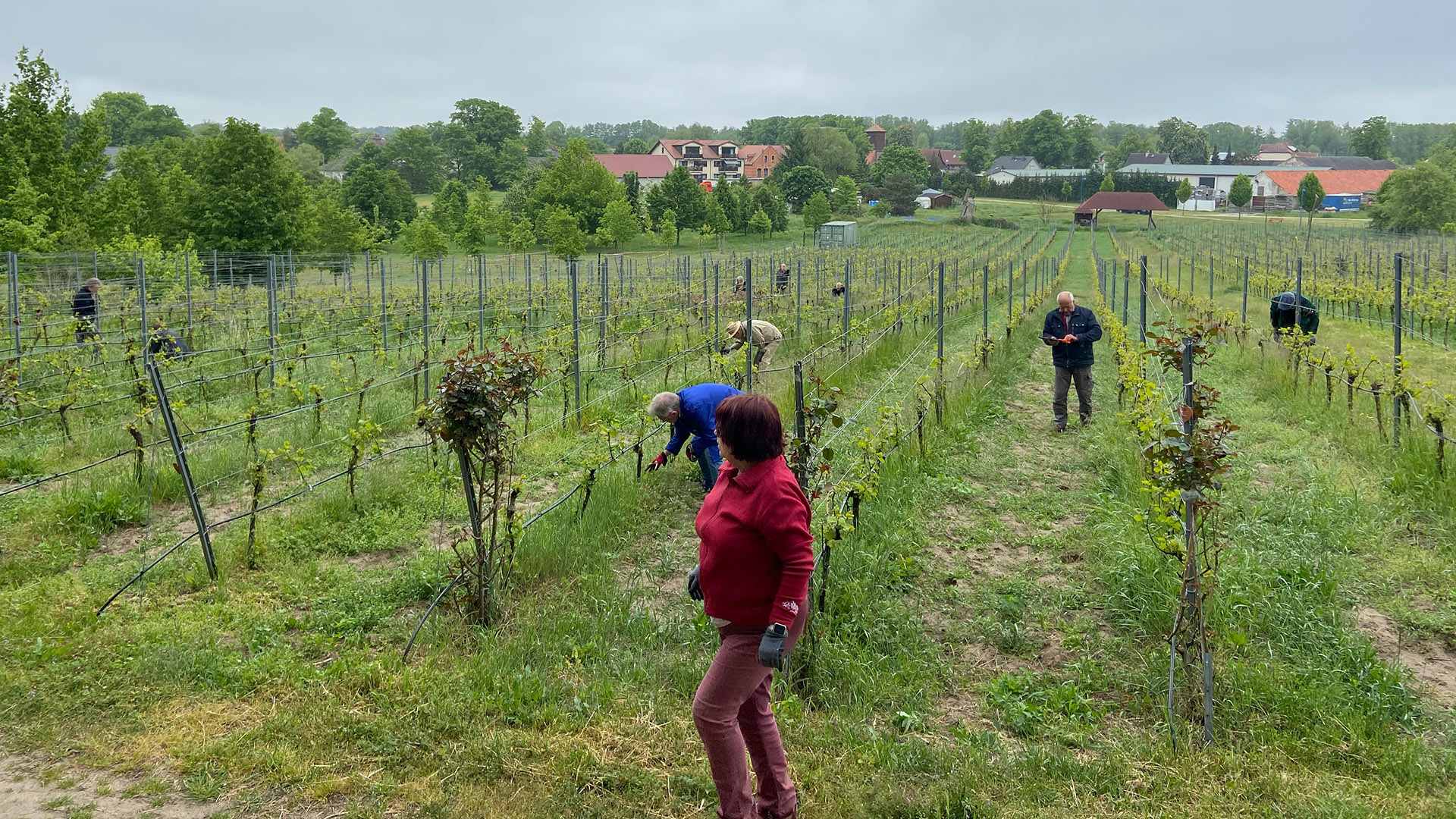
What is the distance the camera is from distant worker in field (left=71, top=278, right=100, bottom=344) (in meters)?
12.4

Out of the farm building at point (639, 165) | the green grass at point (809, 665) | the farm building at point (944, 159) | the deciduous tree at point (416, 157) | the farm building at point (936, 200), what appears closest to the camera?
the green grass at point (809, 665)

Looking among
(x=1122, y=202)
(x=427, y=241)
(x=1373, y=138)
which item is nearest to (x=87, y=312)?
(x=427, y=241)

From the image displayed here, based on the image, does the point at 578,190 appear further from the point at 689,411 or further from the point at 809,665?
the point at 809,665

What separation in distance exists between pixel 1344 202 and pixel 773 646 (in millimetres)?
103984

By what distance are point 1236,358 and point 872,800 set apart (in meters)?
12.7

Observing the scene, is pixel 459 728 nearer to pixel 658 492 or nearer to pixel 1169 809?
pixel 1169 809

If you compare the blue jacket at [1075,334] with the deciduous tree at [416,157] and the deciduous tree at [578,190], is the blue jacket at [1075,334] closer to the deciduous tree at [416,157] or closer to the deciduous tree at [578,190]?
the deciduous tree at [578,190]

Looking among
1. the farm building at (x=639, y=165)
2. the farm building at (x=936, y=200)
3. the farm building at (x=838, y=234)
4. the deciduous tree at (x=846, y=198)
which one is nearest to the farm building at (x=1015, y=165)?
the farm building at (x=936, y=200)

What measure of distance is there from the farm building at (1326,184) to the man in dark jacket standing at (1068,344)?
9213 cm

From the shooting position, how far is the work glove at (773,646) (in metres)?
2.87

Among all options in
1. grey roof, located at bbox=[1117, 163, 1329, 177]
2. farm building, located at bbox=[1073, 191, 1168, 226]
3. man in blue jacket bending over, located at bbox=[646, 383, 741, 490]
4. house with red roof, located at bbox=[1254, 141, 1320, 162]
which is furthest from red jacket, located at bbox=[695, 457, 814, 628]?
house with red roof, located at bbox=[1254, 141, 1320, 162]

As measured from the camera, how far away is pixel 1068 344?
950cm

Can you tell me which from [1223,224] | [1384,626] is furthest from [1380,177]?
[1384,626]

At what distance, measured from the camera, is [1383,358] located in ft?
49.1
